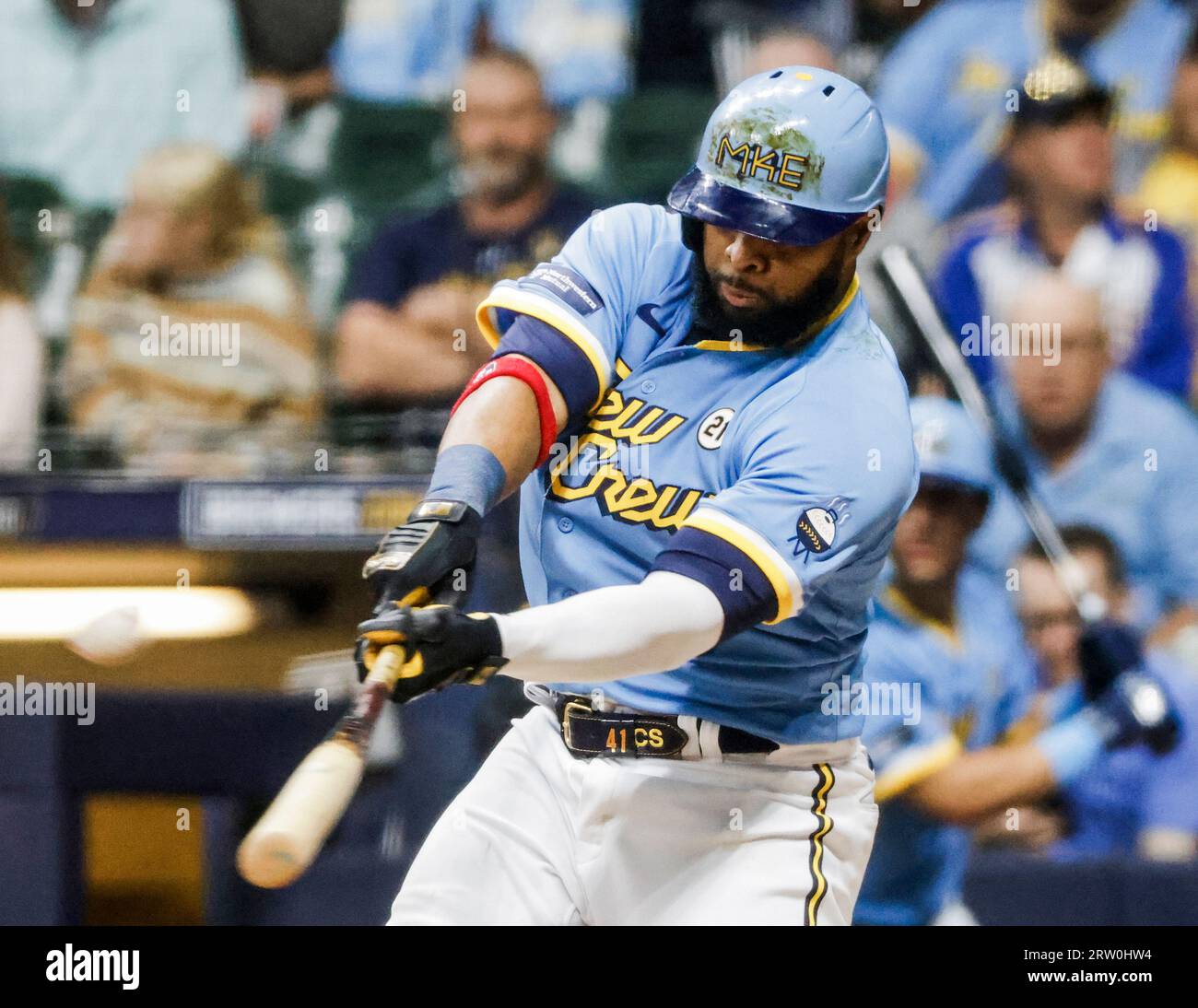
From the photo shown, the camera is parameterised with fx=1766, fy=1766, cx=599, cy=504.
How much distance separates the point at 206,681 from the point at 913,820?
1.35 meters

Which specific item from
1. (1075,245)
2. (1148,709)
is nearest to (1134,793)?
(1148,709)

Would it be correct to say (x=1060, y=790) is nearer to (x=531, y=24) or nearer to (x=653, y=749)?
(x=653, y=749)

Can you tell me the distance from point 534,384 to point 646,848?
0.54m

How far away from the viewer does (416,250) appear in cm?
347

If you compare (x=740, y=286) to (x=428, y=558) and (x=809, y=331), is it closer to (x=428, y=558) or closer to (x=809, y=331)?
(x=809, y=331)

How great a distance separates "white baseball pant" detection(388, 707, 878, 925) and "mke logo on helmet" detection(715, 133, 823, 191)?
620 millimetres

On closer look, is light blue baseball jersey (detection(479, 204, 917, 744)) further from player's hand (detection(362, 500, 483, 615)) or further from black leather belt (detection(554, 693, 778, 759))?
player's hand (detection(362, 500, 483, 615))

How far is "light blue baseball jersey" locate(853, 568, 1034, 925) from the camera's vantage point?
322 cm

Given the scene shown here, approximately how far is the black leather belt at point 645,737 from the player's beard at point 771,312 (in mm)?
449

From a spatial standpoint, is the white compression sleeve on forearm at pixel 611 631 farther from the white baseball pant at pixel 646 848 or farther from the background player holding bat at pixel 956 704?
the background player holding bat at pixel 956 704

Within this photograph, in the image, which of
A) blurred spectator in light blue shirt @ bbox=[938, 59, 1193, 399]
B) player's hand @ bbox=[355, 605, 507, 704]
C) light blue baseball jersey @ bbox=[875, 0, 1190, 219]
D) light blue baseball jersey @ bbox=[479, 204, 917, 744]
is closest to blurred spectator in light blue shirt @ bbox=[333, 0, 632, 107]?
light blue baseball jersey @ bbox=[875, 0, 1190, 219]

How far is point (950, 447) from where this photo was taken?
3.40 meters
